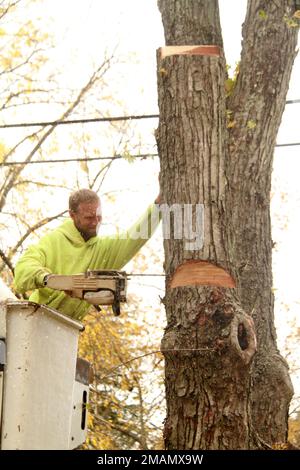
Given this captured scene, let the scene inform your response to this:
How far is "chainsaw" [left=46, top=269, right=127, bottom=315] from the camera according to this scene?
4219 mm

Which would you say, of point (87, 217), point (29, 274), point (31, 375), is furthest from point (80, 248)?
point (31, 375)

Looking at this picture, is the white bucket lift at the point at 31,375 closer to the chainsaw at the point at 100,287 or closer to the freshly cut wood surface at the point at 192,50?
the chainsaw at the point at 100,287

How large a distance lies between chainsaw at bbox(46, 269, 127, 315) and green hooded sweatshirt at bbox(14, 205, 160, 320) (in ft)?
1.19

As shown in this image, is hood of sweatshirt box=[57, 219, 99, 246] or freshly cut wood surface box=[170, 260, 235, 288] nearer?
freshly cut wood surface box=[170, 260, 235, 288]

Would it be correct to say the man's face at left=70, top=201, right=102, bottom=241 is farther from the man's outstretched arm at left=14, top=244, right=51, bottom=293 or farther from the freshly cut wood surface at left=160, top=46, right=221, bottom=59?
the freshly cut wood surface at left=160, top=46, right=221, bottom=59

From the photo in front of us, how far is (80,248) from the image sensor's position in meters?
5.21

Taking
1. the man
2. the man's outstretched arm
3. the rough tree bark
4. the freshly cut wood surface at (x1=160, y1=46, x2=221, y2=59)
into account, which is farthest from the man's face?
the freshly cut wood surface at (x1=160, y1=46, x2=221, y2=59)

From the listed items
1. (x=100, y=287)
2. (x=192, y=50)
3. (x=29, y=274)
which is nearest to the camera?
(x=100, y=287)

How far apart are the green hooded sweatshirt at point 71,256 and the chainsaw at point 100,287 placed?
0.36 metres

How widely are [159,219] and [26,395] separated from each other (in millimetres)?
1885

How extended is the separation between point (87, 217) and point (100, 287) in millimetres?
1064

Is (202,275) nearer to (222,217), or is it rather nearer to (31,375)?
(222,217)

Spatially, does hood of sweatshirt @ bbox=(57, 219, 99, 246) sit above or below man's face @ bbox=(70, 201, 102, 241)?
below
